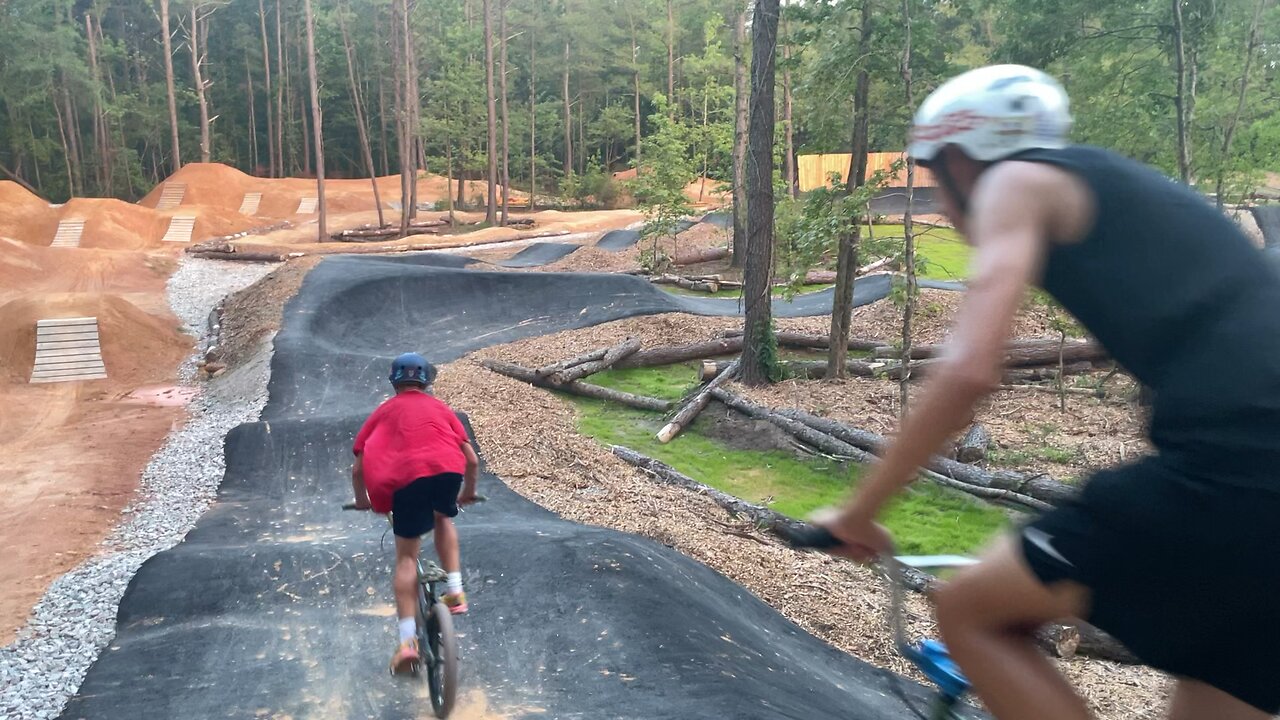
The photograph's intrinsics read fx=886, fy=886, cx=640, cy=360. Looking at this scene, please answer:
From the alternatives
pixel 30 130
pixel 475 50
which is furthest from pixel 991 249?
pixel 30 130

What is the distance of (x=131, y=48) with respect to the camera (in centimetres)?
5784

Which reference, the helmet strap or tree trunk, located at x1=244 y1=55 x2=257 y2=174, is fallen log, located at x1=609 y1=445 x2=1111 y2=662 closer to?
the helmet strap

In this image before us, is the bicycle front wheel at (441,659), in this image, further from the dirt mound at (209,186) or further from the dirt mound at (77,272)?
the dirt mound at (209,186)

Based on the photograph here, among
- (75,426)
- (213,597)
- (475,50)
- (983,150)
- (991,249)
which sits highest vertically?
(475,50)

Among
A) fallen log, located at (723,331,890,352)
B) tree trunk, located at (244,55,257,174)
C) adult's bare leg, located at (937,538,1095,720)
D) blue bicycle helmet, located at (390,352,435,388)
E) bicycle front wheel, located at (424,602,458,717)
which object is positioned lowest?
fallen log, located at (723,331,890,352)

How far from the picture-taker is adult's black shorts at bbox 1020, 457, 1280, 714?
1.50 metres

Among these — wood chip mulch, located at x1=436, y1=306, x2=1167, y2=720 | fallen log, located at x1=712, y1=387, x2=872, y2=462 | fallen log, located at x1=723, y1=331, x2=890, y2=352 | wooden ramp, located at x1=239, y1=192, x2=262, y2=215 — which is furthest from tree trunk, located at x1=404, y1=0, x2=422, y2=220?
fallen log, located at x1=712, y1=387, x2=872, y2=462

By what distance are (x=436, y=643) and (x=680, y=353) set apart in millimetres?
13181

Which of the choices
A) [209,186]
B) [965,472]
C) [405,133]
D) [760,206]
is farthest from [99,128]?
[965,472]

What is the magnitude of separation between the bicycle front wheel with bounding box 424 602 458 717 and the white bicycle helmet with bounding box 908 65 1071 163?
361cm

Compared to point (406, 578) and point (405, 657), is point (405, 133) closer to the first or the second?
point (406, 578)

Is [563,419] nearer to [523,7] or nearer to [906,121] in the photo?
[906,121]

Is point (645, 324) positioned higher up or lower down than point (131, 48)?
lower down

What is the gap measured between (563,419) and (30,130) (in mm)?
50450
